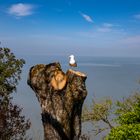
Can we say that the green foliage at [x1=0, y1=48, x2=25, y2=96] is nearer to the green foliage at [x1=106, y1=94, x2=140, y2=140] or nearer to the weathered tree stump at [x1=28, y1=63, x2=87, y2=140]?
the green foliage at [x1=106, y1=94, x2=140, y2=140]

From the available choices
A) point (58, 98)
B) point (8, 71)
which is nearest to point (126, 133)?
point (58, 98)

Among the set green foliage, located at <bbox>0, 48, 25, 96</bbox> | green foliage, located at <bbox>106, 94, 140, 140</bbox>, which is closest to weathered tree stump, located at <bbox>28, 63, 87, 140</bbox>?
green foliage, located at <bbox>106, 94, 140, 140</bbox>

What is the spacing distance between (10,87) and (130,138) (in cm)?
2001

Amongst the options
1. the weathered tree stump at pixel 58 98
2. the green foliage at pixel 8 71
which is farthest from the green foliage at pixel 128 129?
the green foliage at pixel 8 71

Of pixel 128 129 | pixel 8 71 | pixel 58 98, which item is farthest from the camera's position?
pixel 8 71

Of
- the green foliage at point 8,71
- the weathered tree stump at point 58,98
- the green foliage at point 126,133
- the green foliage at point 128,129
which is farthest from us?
the green foliage at point 8,71

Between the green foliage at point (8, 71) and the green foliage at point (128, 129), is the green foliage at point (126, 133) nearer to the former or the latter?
the green foliage at point (128, 129)

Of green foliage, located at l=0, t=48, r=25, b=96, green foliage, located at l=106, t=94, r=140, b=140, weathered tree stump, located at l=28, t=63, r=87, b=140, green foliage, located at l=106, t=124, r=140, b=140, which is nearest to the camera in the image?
weathered tree stump, located at l=28, t=63, r=87, b=140

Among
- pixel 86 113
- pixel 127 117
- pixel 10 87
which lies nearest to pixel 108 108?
pixel 86 113

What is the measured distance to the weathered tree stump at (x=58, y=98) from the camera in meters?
11.3

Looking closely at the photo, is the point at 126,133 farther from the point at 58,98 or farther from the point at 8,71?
the point at 8,71

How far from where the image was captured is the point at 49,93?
1137 cm

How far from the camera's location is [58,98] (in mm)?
11344

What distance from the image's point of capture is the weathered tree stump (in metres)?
11.3
